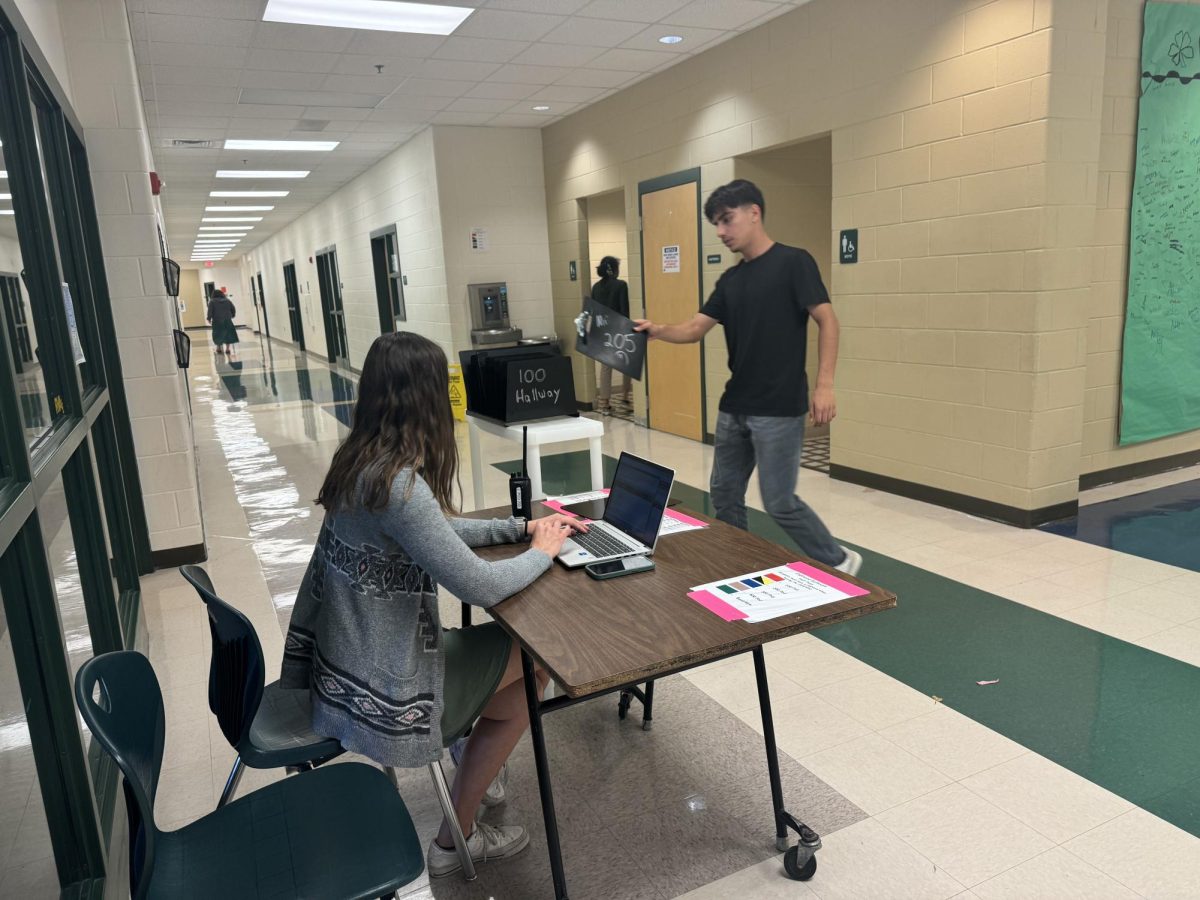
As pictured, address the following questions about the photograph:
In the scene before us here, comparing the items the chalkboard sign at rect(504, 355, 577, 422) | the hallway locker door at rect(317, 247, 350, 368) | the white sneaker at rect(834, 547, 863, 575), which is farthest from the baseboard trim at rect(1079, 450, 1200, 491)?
the hallway locker door at rect(317, 247, 350, 368)

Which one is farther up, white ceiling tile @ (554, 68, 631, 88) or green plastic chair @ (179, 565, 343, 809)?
white ceiling tile @ (554, 68, 631, 88)

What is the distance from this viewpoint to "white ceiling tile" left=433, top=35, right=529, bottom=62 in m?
5.40

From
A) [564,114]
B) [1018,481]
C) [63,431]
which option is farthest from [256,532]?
[564,114]

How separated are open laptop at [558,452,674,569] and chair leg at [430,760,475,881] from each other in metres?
0.53

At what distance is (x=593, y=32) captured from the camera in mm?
5348

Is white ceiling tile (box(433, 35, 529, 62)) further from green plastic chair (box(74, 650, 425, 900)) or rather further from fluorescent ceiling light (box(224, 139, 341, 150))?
green plastic chair (box(74, 650, 425, 900))

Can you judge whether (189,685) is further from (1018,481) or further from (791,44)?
(791,44)

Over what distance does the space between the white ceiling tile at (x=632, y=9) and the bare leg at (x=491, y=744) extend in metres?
4.23

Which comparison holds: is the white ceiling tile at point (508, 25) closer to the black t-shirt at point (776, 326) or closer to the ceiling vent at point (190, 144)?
the black t-shirt at point (776, 326)

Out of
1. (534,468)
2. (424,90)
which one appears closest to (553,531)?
(534,468)

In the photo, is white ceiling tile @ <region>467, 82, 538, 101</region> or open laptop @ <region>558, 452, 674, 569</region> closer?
open laptop @ <region>558, 452, 674, 569</region>

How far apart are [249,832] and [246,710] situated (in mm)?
267

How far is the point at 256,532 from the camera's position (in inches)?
185

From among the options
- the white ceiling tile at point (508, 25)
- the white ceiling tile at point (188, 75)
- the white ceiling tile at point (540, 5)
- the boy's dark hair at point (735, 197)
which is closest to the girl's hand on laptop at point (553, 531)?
the boy's dark hair at point (735, 197)
